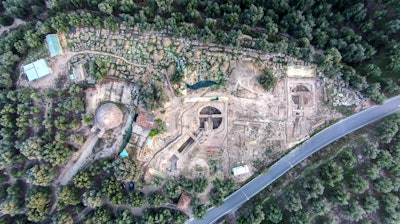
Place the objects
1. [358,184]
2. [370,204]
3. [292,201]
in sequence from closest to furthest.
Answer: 1. [370,204]
2. [358,184]
3. [292,201]

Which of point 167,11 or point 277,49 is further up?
point 167,11

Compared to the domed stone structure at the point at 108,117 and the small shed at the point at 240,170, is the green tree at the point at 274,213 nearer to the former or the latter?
the small shed at the point at 240,170

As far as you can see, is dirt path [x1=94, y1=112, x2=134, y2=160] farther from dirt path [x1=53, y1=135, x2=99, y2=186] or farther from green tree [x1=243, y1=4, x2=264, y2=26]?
green tree [x1=243, y1=4, x2=264, y2=26]

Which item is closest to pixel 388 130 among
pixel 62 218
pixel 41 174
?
pixel 62 218

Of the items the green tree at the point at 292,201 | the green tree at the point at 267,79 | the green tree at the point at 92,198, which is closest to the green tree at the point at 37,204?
the green tree at the point at 92,198

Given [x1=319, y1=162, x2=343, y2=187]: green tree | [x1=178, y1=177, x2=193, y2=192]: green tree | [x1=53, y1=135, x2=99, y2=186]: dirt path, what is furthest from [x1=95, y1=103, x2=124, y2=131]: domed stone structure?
[x1=319, y1=162, x2=343, y2=187]: green tree

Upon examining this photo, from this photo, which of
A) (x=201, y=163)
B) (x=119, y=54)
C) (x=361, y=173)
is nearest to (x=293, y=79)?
(x=361, y=173)

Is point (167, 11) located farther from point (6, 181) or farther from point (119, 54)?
point (6, 181)

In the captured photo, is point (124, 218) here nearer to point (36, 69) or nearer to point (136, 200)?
point (136, 200)
